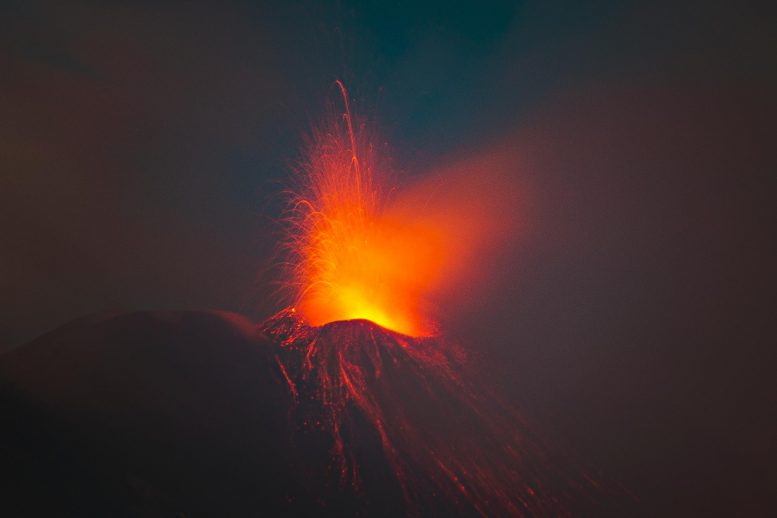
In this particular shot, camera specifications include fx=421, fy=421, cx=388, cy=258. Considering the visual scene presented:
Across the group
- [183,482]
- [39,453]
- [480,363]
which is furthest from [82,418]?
[480,363]

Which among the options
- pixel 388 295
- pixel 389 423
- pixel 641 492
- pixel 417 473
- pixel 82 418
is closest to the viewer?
pixel 82 418

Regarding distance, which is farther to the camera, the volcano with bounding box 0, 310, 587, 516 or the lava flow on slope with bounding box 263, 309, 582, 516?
the lava flow on slope with bounding box 263, 309, 582, 516

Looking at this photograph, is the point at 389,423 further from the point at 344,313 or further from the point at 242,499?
the point at 344,313

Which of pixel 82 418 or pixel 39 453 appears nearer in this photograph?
pixel 39 453

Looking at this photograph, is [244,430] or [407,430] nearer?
[244,430]

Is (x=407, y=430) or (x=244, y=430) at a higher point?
(x=244, y=430)

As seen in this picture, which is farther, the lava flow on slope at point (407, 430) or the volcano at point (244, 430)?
the lava flow on slope at point (407, 430)

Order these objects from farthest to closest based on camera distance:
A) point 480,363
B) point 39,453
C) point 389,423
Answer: point 480,363
point 389,423
point 39,453

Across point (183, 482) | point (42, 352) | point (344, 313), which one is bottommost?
point (183, 482)
